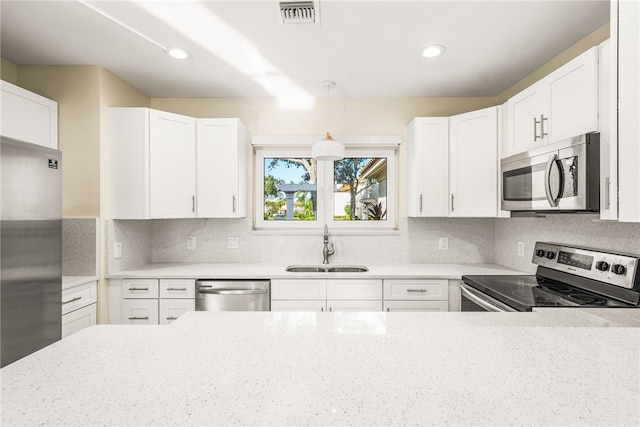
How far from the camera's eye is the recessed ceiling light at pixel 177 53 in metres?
2.11

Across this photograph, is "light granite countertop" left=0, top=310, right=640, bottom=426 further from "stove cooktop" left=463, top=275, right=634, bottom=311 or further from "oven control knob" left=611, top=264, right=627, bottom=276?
"oven control knob" left=611, top=264, right=627, bottom=276

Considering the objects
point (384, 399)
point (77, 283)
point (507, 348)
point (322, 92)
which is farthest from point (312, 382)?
point (322, 92)

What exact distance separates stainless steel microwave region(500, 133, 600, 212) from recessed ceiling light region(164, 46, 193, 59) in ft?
7.62

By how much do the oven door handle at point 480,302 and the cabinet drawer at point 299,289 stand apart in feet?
3.36

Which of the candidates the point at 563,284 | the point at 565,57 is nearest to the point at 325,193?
the point at 563,284

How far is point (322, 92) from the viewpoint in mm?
2863

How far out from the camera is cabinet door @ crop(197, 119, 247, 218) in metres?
2.71

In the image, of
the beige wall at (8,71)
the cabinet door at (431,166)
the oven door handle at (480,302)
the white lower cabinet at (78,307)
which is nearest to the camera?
the oven door handle at (480,302)

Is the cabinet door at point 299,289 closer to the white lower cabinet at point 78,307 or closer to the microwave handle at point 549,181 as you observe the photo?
the white lower cabinet at point 78,307

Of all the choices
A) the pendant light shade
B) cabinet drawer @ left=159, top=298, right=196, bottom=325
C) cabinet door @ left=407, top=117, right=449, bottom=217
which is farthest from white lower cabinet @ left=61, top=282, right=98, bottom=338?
cabinet door @ left=407, top=117, right=449, bottom=217

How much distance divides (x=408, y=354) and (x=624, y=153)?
1145 mm

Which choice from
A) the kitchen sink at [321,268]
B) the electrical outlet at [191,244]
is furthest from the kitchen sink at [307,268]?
the electrical outlet at [191,244]

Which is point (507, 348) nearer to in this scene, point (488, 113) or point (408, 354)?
point (408, 354)

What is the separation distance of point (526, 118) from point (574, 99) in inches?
16.1
